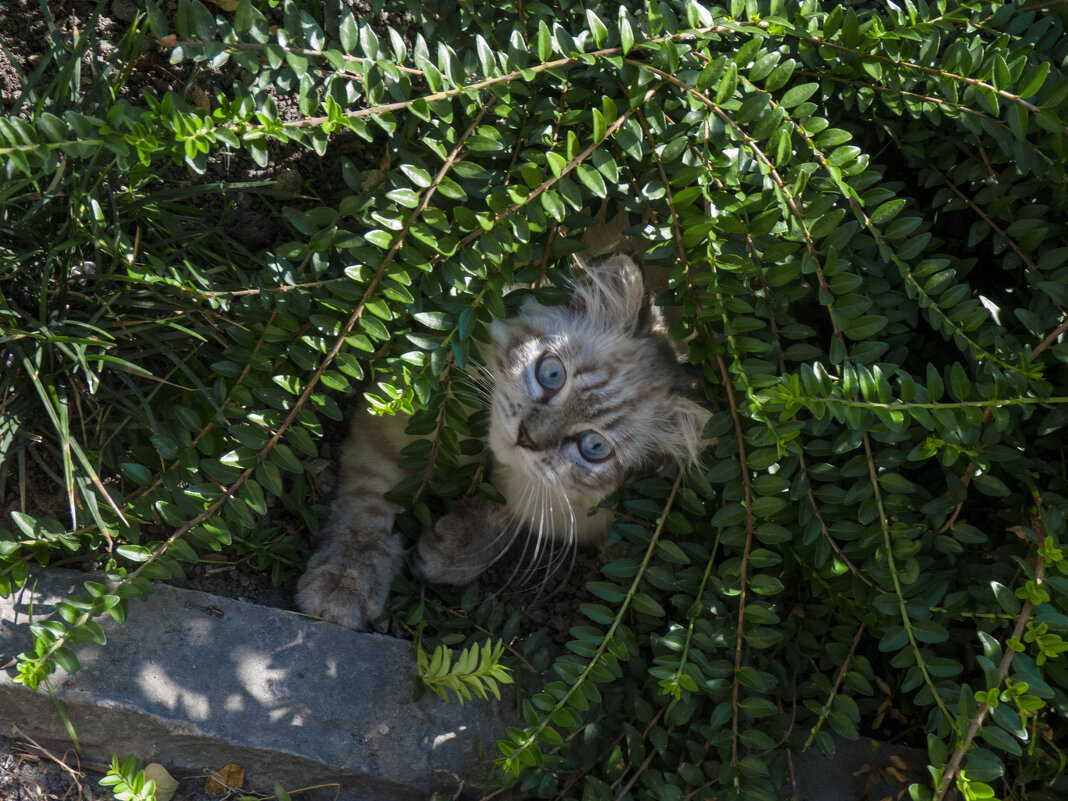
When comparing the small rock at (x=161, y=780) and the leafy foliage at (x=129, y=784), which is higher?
the leafy foliage at (x=129, y=784)

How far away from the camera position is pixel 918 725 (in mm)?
2141

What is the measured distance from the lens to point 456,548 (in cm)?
228

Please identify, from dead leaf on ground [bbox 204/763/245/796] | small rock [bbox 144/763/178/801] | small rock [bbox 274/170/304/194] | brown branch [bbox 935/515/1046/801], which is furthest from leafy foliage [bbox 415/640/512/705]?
small rock [bbox 274/170/304/194]

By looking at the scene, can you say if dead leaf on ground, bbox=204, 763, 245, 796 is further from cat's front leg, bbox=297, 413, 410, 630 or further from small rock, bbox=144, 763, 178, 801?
cat's front leg, bbox=297, 413, 410, 630

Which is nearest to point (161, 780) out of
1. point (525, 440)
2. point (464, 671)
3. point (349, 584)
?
point (349, 584)

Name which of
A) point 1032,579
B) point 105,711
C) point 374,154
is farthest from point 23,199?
point 1032,579

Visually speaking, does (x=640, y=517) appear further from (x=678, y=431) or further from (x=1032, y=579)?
(x=1032, y=579)

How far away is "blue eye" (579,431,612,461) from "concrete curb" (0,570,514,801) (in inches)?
25.9

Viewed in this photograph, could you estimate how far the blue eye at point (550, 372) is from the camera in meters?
2.21

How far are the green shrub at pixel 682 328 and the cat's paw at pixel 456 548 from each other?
447 mm

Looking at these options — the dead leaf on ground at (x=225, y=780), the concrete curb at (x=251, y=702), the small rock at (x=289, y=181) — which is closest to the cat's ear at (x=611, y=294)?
the small rock at (x=289, y=181)

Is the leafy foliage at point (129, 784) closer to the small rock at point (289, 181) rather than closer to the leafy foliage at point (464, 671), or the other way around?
the leafy foliage at point (464, 671)

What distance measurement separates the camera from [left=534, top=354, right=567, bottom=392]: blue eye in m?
2.21

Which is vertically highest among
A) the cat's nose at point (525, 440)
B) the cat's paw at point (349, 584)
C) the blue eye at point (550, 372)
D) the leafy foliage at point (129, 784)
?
the blue eye at point (550, 372)
